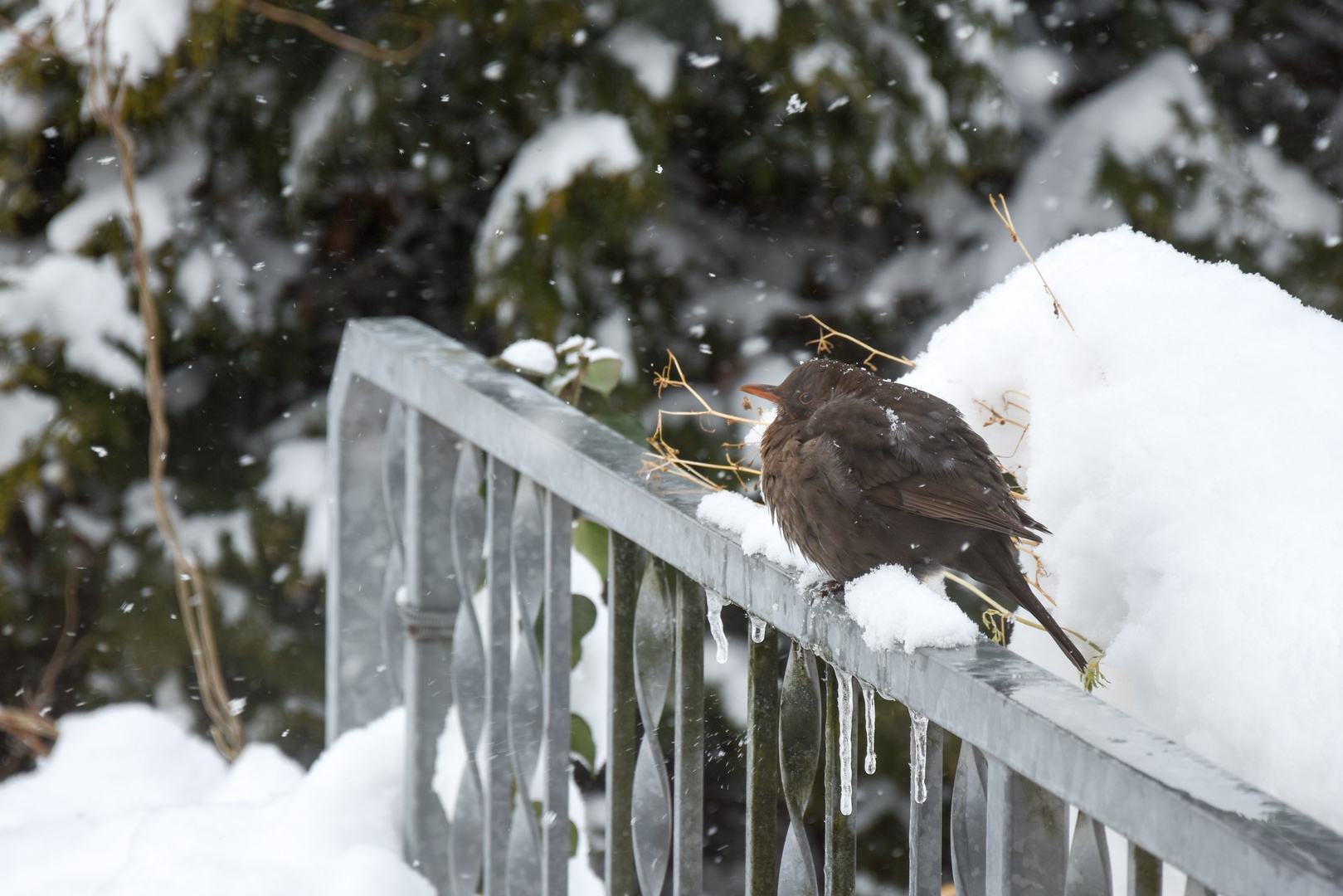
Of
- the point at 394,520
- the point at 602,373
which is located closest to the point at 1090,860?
the point at 394,520

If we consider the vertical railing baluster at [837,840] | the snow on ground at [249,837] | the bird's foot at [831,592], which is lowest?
the snow on ground at [249,837]

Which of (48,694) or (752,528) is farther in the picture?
(48,694)

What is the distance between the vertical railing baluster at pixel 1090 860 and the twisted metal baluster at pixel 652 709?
1.78ft

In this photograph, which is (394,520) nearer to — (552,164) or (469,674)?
(469,674)

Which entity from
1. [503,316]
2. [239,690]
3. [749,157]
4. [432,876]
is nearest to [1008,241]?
[749,157]

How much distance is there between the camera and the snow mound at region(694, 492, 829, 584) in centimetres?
107

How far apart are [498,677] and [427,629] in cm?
26

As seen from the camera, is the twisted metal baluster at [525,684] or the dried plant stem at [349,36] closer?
the twisted metal baluster at [525,684]

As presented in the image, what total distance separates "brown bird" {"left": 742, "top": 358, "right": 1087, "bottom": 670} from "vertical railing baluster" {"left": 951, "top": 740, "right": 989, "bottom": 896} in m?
Answer: 0.25

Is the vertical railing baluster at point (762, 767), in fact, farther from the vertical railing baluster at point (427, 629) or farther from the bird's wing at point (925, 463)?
the vertical railing baluster at point (427, 629)

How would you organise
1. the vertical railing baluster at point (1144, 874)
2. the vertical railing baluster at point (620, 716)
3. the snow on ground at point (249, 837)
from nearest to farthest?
the vertical railing baluster at point (1144, 874) < the vertical railing baluster at point (620, 716) < the snow on ground at point (249, 837)

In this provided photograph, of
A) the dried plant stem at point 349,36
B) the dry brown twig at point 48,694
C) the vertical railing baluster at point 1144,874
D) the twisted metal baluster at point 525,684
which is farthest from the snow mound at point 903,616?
the dry brown twig at point 48,694

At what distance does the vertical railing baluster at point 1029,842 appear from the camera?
0.74 m

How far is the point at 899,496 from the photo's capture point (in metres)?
1.13
